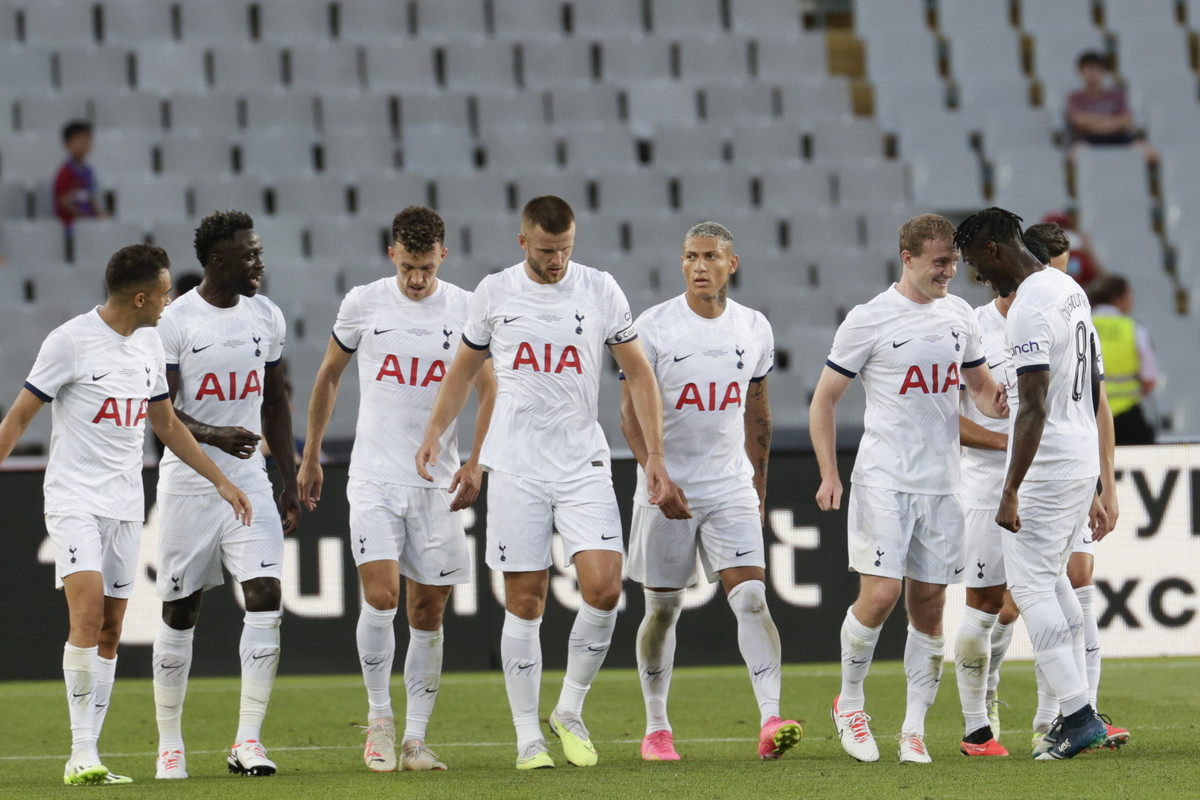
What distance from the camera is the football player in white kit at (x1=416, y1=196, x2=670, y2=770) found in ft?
20.7

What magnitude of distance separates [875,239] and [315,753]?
28.5 feet

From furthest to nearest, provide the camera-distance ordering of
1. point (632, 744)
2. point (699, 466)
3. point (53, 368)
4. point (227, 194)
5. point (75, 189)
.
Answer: point (227, 194), point (75, 189), point (632, 744), point (699, 466), point (53, 368)

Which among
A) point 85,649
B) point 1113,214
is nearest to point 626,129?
point 1113,214

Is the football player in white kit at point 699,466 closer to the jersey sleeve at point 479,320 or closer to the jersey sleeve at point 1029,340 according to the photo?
the jersey sleeve at point 479,320

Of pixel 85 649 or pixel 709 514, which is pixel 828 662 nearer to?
pixel 709 514

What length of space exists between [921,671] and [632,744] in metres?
1.44

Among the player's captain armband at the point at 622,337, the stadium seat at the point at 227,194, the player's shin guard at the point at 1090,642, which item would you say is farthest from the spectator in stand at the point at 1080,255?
the stadium seat at the point at 227,194

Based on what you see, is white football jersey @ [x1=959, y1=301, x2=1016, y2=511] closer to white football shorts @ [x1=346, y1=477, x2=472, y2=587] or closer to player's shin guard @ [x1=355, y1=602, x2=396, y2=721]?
white football shorts @ [x1=346, y1=477, x2=472, y2=587]

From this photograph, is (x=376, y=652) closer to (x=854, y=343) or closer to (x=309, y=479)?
(x=309, y=479)

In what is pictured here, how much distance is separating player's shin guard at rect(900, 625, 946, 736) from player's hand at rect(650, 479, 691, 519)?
108cm

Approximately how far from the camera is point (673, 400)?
667cm

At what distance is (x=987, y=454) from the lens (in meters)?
6.80

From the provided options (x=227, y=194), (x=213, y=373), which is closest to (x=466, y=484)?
(x=213, y=373)

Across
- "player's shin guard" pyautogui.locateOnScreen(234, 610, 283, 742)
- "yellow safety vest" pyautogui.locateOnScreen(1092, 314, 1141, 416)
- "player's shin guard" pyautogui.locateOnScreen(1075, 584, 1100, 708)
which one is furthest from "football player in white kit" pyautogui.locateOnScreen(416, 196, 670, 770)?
"yellow safety vest" pyautogui.locateOnScreen(1092, 314, 1141, 416)
